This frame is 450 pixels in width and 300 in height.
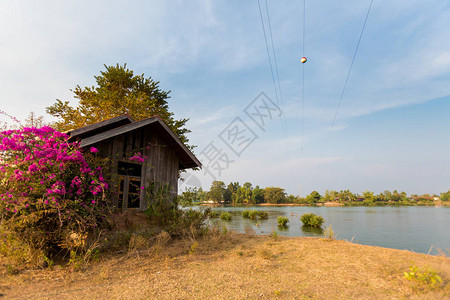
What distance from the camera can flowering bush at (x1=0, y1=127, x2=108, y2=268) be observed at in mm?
4910

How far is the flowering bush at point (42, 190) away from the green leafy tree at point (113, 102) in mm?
12355

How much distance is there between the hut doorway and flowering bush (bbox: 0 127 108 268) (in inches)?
107

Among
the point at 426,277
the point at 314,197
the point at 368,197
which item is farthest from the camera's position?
the point at 314,197

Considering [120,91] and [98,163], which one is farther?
[120,91]

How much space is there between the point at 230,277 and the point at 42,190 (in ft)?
15.1

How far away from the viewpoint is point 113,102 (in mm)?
17953

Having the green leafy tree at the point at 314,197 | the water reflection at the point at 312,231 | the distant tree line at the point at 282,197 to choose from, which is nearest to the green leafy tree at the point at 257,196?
the distant tree line at the point at 282,197

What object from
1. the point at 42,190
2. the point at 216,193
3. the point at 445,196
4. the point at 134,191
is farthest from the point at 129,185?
the point at 445,196

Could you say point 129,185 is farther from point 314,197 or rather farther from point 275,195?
point 314,197

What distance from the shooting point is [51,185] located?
5172mm

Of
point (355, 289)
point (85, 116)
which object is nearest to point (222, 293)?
point (355, 289)

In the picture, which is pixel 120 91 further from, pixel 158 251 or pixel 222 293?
pixel 222 293

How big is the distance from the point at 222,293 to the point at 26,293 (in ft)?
11.0

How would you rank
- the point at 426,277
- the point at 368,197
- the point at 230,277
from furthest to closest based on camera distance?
the point at 368,197
the point at 230,277
the point at 426,277
